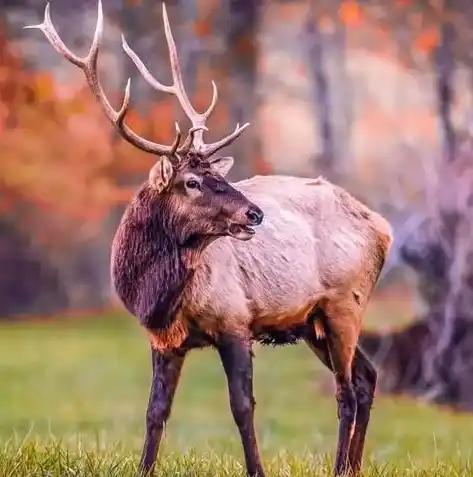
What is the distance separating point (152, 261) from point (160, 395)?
0.54 metres

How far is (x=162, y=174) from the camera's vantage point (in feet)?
12.0

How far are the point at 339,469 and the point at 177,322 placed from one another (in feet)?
3.04

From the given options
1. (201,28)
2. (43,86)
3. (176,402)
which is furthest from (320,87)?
(176,402)

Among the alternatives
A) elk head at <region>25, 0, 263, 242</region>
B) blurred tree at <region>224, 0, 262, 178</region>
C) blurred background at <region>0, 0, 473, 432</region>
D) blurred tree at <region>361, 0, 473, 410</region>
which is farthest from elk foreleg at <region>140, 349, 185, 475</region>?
blurred tree at <region>224, 0, 262, 178</region>

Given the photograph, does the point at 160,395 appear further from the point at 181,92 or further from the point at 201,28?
the point at 201,28

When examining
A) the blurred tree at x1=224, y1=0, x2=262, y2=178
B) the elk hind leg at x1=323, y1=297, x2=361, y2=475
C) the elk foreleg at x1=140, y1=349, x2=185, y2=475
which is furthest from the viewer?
the blurred tree at x1=224, y1=0, x2=262, y2=178

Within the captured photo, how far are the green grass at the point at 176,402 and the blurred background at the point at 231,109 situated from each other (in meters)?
0.36

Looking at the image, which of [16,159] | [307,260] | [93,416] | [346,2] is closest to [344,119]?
[346,2]

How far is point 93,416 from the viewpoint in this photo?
8.00m

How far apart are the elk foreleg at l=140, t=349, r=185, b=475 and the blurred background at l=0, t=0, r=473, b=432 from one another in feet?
17.7

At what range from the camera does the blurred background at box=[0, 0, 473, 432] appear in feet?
30.8

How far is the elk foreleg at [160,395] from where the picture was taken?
3934 millimetres

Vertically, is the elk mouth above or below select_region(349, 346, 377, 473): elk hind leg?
above

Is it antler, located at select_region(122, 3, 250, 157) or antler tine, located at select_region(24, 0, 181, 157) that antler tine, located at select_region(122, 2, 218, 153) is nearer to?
antler, located at select_region(122, 3, 250, 157)
